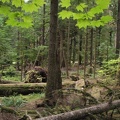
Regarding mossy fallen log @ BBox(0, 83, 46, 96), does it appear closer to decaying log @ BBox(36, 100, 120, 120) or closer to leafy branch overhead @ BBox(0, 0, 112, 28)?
decaying log @ BBox(36, 100, 120, 120)

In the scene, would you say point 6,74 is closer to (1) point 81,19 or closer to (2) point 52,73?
(2) point 52,73

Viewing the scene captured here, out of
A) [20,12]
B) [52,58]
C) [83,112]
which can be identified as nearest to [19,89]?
[52,58]

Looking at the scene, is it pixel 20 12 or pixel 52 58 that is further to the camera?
pixel 52 58

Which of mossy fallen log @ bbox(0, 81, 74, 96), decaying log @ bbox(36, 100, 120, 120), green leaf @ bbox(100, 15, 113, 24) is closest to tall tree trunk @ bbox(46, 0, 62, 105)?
decaying log @ bbox(36, 100, 120, 120)

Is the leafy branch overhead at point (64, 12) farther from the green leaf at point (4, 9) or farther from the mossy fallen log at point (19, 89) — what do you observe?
the mossy fallen log at point (19, 89)

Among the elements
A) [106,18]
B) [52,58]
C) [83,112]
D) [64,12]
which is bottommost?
[83,112]

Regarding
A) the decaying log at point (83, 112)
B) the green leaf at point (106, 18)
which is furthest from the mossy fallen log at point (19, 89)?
the green leaf at point (106, 18)

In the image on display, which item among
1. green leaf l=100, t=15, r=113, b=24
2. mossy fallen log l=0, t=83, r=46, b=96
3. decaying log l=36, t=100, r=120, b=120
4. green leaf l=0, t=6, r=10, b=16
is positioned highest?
green leaf l=0, t=6, r=10, b=16

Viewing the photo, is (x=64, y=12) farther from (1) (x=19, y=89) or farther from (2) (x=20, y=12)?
(1) (x=19, y=89)

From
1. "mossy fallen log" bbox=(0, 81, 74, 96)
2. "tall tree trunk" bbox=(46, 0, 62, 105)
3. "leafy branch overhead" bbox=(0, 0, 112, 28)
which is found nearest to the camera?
"leafy branch overhead" bbox=(0, 0, 112, 28)

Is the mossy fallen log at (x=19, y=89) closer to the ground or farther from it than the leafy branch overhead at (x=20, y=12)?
closer to the ground

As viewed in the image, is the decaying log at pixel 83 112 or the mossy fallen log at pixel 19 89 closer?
the decaying log at pixel 83 112

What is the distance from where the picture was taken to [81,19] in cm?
409

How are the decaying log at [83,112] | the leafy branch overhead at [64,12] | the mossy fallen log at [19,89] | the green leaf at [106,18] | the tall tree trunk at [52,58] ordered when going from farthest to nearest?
the mossy fallen log at [19,89]
the tall tree trunk at [52,58]
the decaying log at [83,112]
the green leaf at [106,18]
the leafy branch overhead at [64,12]
